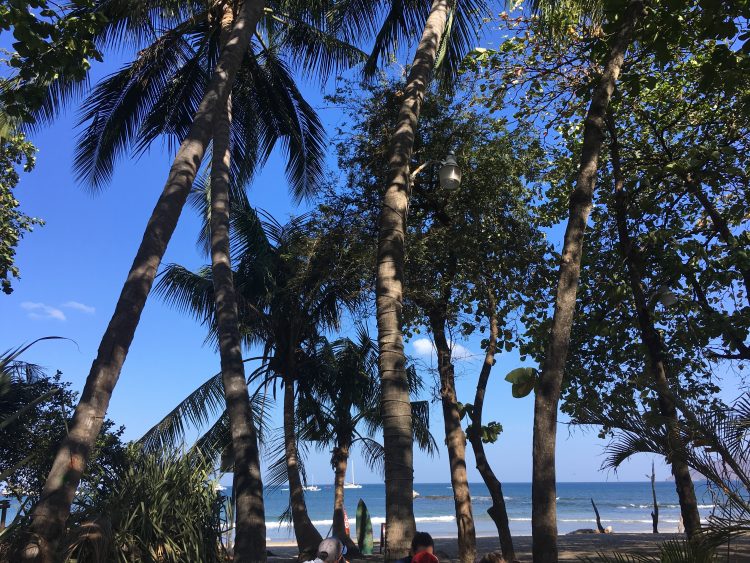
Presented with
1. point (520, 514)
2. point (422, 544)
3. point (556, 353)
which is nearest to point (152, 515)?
point (422, 544)

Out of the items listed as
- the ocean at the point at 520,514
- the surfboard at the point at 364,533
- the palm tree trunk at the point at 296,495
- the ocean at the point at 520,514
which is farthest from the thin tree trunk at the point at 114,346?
the ocean at the point at 520,514

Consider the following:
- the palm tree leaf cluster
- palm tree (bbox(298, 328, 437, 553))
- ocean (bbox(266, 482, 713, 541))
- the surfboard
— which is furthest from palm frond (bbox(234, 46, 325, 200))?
ocean (bbox(266, 482, 713, 541))

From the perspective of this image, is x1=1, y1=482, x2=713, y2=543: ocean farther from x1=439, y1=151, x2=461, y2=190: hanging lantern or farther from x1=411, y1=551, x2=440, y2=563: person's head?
x1=411, y1=551, x2=440, y2=563: person's head

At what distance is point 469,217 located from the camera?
38.4 ft

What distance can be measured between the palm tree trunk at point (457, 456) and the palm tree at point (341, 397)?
5.92 m

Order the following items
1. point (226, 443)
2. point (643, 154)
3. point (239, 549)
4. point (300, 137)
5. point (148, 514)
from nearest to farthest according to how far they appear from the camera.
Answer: point (148, 514)
point (239, 549)
point (643, 154)
point (300, 137)
point (226, 443)

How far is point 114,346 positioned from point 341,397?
39.6 ft

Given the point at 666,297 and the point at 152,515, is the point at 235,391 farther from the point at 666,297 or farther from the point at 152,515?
the point at 666,297

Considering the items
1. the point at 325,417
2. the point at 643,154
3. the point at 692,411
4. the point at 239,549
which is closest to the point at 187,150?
the point at 239,549

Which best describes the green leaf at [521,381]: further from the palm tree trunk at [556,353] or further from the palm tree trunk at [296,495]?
the palm tree trunk at [296,495]

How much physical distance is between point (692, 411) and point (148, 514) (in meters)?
4.73

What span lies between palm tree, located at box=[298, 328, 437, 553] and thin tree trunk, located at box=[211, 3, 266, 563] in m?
8.51

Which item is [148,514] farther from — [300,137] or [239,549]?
[300,137]

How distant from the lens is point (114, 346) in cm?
587
